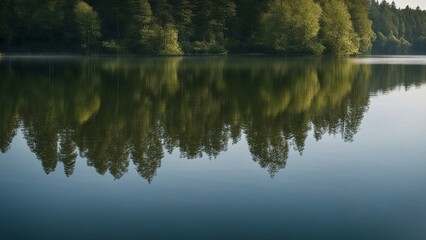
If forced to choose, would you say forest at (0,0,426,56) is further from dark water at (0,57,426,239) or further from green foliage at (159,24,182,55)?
dark water at (0,57,426,239)

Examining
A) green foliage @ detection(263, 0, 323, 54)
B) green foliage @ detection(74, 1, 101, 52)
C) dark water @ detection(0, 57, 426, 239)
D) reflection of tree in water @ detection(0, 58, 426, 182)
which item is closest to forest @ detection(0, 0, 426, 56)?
green foliage @ detection(74, 1, 101, 52)

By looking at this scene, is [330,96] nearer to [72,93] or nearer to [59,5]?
[72,93]

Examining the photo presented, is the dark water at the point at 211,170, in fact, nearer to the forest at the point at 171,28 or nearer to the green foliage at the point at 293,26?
the green foliage at the point at 293,26

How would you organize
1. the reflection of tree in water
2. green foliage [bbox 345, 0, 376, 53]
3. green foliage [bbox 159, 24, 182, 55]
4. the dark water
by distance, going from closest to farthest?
the dark water < the reflection of tree in water < green foliage [bbox 159, 24, 182, 55] < green foliage [bbox 345, 0, 376, 53]

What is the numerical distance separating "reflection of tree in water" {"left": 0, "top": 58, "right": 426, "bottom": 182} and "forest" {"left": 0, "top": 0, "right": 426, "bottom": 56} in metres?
66.6

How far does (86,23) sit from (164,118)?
3575 inches

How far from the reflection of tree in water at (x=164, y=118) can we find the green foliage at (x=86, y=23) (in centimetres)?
7176

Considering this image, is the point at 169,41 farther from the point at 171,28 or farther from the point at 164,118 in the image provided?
the point at 164,118

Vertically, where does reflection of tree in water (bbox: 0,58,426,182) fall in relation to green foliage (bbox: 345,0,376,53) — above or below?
below

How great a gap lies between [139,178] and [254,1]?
108m

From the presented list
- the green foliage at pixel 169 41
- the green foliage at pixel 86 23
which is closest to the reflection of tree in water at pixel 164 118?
the green foliage at pixel 169 41

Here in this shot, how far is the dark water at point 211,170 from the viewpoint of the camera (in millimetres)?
9711

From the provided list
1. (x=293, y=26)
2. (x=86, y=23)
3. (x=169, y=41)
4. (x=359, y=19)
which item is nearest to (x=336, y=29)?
(x=293, y=26)

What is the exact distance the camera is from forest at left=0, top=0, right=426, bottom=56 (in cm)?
10312
